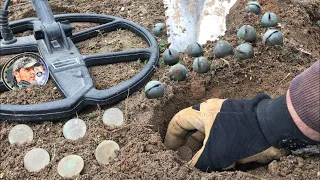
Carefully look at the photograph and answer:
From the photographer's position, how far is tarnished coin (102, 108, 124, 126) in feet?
7.01

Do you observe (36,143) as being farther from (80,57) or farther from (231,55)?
(231,55)

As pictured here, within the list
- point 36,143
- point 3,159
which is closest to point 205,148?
point 36,143

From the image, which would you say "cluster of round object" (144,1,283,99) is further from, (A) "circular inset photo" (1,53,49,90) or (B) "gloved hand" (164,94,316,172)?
(A) "circular inset photo" (1,53,49,90)

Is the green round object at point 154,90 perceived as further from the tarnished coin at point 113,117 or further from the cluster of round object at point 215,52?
the tarnished coin at point 113,117

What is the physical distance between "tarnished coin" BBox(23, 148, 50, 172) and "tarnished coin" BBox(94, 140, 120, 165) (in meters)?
0.23

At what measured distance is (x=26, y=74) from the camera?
7.73 ft

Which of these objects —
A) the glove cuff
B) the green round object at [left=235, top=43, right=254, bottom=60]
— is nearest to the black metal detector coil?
the green round object at [left=235, top=43, right=254, bottom=60]

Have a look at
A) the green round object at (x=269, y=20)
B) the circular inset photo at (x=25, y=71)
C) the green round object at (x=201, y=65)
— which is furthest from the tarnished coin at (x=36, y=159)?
the green round object at (x=269, y=20)

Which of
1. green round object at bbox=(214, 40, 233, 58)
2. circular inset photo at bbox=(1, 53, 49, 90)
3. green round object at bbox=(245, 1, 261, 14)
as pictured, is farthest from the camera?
green round object at bbox=(245, 1, 261, 14)

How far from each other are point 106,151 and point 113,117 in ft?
0.80

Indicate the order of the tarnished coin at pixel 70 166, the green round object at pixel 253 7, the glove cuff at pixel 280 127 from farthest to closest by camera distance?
the green round object at pixel 253 7 < the tarnished coin at pixel 70 166 < the glove cuff at pixel 280 127

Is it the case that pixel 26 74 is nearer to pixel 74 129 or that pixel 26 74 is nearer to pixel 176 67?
pixel 74 129

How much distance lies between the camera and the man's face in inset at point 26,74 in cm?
234

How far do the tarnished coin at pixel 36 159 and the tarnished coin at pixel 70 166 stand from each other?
0.26 ft
